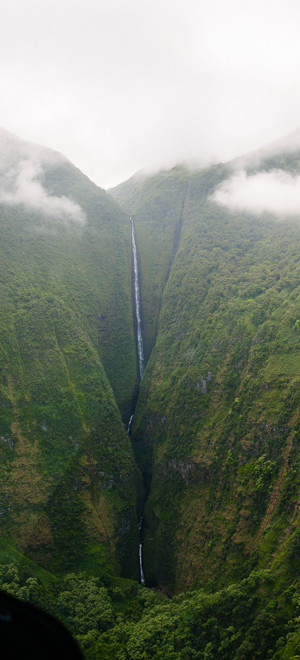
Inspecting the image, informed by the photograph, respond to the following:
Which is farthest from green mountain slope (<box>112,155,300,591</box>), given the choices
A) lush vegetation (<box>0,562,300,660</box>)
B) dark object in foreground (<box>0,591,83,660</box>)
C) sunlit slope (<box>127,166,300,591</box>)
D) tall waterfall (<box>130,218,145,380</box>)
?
dark object in foreground (<box>0,591,83,660</box>)

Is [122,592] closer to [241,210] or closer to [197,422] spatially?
[197,422]

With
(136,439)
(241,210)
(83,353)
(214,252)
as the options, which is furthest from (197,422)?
(241,210)

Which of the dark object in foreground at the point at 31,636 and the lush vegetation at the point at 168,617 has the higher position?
the dark object in foreground at the point at 31,636

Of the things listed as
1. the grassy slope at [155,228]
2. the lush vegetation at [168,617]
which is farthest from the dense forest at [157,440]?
the grassy slope at [155,228]

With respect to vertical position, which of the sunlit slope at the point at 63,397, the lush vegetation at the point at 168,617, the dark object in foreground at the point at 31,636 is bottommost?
the lush vegetation at the point at 168,617

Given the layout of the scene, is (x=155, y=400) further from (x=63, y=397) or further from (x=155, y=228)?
(x=155, y=228)

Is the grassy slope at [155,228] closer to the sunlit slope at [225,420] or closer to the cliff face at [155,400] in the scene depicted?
the cliff face at [155,400]

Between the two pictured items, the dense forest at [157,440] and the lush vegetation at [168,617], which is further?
the dense forest at [157,440]
